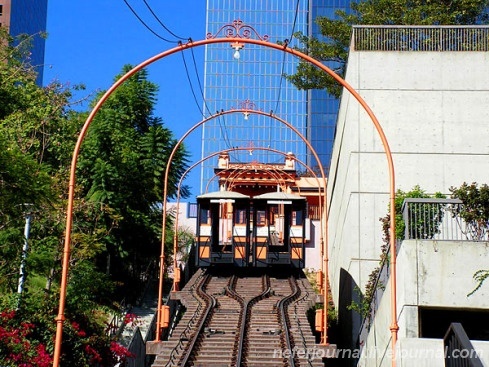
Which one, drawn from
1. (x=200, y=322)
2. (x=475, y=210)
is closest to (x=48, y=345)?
(x=200, y=322)

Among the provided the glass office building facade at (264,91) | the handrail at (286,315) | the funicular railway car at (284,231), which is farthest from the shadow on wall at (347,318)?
the glass office building facade at (264,91)

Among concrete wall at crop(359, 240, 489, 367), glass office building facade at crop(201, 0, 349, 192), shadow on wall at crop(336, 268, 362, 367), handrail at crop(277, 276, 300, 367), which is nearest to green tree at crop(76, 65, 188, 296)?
handrail at crop(277, 276, 300, 367)

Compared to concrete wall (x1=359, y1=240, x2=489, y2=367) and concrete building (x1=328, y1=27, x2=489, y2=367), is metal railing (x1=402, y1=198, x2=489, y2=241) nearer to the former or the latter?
concrete wall (x1=359, y1=240, x2=489, y2=367)

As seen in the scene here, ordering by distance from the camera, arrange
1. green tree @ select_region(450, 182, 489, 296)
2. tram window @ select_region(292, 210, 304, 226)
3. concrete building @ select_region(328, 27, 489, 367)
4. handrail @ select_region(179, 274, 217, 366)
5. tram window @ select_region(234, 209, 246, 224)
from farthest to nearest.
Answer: tram window @ select_region(292, 210, 304, 226), tram window @ select_region(234, 209, 246, 224), concrete building @ select_region(328, 27, 489, 367), handrail @ select_region(179, 274, 217, 366), green tree @ select_region(450, 182, 489, 296)

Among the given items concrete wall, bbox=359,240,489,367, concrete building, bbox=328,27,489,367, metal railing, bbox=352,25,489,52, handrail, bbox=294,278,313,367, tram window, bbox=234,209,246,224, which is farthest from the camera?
tram window, bbox=234,209,246,224

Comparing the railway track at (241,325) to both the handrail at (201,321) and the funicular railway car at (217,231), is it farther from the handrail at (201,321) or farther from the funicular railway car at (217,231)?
the funicular railway car at (217,231)

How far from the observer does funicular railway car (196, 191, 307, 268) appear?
101 feet

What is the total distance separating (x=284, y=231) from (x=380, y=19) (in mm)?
9133

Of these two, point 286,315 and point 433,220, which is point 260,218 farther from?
point 433,220

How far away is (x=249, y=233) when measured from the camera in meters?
30.7

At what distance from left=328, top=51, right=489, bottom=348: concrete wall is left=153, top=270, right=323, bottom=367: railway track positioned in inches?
87.3

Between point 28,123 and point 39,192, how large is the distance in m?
7.32

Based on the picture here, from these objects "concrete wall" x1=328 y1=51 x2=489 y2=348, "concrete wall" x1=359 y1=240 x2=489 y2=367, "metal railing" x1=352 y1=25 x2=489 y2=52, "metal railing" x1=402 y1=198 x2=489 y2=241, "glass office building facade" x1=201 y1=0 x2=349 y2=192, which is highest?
"glass office building facade" x1=201 y1=0 x2=349 y2=192

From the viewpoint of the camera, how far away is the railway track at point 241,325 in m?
18.8
